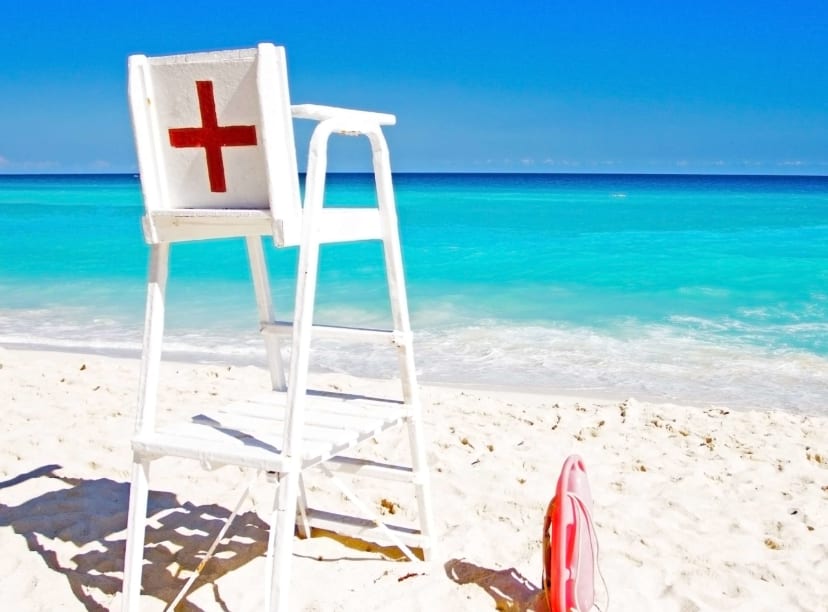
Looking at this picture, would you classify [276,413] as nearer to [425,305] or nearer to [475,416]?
[475,416]

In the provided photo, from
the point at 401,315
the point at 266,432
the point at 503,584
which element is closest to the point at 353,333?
the point at 401,315

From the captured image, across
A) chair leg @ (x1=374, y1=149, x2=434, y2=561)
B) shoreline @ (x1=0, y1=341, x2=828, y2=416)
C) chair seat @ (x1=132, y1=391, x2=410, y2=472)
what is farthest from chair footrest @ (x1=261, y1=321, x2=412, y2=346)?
shoreline @ (x1=0, y1=341, x2=828, y2=416)

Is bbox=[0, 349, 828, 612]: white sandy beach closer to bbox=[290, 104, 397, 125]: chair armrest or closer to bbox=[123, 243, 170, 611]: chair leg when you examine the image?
bbox=[123, 243, 170, 611]: chair leg

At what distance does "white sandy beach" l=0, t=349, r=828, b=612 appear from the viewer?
2959mm

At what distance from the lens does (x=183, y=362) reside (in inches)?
300

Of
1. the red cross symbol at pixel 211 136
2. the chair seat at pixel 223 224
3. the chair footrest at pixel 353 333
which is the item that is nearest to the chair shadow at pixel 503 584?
the chair footrest at pixel 353 333

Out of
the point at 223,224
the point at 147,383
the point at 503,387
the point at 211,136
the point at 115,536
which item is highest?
the point at 211,136

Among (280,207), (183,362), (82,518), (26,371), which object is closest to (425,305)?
(183,362)

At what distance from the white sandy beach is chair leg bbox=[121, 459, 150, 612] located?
0.36m

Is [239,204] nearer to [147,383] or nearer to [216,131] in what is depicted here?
[216,131]

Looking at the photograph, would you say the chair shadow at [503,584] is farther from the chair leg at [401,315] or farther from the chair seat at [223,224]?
the chair seat at [223,224]

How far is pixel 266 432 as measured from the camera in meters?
2.60

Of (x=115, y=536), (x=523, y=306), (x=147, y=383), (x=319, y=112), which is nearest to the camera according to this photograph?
(x=319, y=112)

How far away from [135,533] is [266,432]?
1.58 feet
